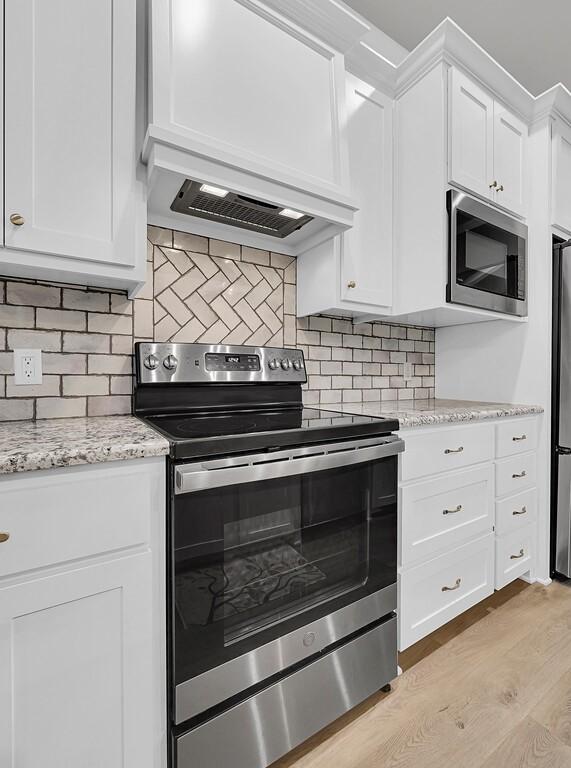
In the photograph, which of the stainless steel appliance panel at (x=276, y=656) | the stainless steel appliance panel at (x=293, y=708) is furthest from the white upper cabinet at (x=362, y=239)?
the stainless steel appliance panel at (x=293, y=708)

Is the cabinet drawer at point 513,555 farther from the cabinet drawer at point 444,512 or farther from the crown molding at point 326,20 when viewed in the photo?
the crown molding at point 326,20

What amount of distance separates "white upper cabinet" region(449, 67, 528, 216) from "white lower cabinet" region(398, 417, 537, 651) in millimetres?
1142

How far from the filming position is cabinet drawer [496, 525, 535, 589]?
1939 millimetres

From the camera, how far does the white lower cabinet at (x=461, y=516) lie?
1.53 m

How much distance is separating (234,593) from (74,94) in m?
1.42

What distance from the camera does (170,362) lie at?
147cm

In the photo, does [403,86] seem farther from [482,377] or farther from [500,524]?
[500,524]

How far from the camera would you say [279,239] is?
72.1 inches

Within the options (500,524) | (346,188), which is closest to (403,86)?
(346,188)

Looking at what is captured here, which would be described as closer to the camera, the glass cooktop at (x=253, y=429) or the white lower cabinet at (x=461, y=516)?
the glass cooktop at (x=253, y=429)

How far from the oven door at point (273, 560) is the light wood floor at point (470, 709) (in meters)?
0.31

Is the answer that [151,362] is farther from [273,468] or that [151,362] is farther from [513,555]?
[513,555]

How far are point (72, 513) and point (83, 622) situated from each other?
245mm

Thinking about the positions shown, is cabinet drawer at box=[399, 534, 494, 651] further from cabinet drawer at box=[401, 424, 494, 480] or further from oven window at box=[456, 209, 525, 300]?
oven window at box=[456, 209, 525, 300]
